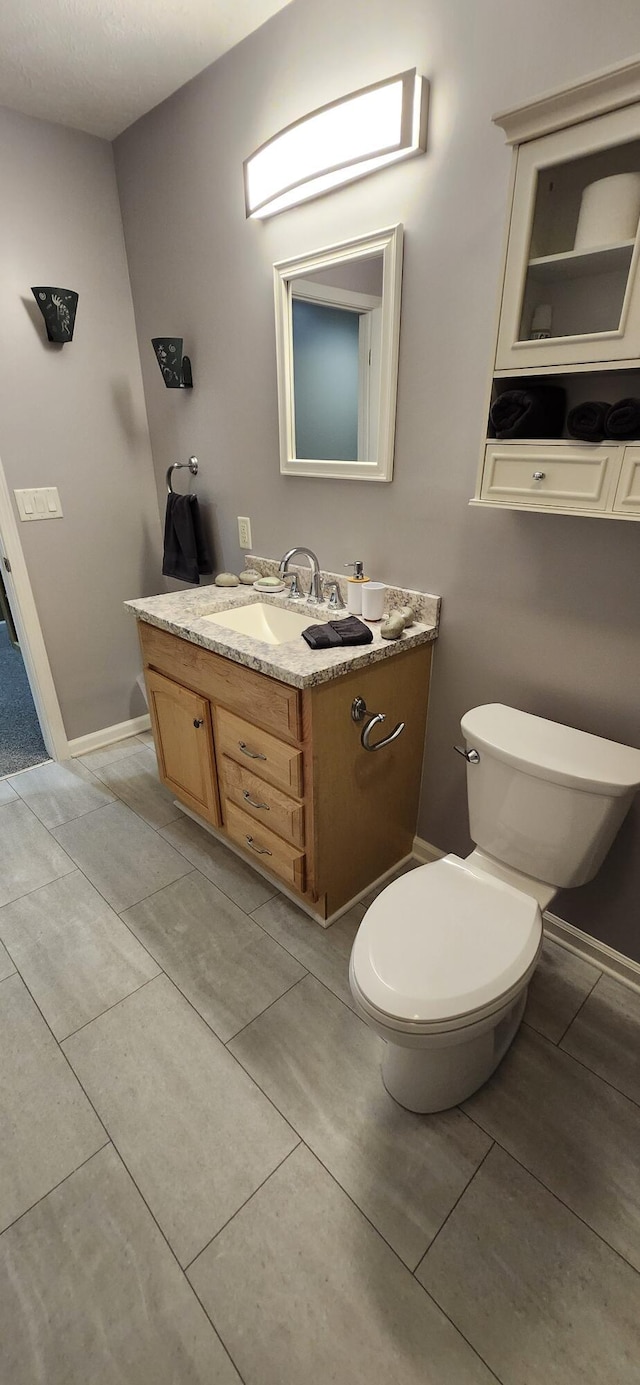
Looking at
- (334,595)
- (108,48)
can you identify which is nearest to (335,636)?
(334,595)

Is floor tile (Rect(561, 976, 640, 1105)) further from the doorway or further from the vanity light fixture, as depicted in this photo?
the doorway

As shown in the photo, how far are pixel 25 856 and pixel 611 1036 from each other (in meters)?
1.87

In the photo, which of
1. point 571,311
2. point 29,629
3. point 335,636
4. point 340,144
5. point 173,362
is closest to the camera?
point 571,311

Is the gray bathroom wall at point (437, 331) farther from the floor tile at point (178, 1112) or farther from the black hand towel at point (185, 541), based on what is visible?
the floor tile at point (178, 1112)

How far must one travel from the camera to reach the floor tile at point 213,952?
57.9 inches

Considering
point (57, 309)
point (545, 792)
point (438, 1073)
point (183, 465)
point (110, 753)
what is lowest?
point (110, 753)

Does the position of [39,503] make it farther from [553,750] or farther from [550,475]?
[553,750]

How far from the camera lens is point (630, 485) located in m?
1.02

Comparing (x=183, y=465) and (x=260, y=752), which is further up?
(x=183, y=465)

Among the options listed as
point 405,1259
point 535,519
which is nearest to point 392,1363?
point 405,1259

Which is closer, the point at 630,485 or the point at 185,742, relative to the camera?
the point at 630,485

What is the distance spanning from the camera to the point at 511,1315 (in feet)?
3.12

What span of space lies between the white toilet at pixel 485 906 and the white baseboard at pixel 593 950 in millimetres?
312

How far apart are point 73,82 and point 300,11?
774 millimetres
